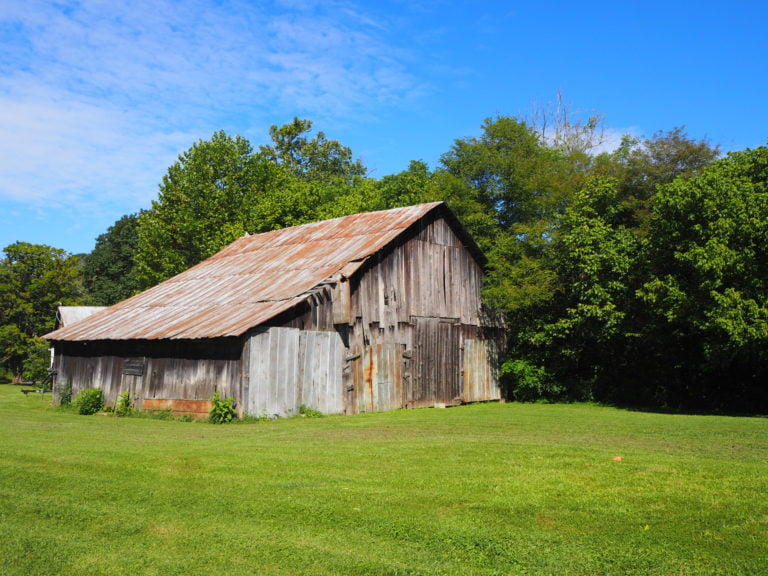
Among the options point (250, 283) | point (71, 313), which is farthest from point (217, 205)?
point (250, 283)

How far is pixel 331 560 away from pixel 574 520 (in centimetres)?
292

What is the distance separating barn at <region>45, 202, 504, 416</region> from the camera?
21859 millimetres

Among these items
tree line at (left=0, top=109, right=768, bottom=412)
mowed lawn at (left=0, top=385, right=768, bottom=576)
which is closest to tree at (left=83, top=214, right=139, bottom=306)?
tree line at (left=0, top=109, right=768, bottom=412)

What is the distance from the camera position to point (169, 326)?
2434 cm

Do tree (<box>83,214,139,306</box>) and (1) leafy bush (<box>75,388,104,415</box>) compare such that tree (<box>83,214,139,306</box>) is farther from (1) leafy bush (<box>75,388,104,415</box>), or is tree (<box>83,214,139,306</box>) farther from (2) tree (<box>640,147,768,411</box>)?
(2) tree (<box>640,147,768,411</box>)

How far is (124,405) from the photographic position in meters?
25.1

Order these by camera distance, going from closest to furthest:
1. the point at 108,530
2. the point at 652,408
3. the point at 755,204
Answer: the point at 108,530 → the point at 755,204 → the point at 652,408

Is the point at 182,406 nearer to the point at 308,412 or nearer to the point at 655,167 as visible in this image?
the point at 308,412

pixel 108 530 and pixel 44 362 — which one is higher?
pixel 44 362

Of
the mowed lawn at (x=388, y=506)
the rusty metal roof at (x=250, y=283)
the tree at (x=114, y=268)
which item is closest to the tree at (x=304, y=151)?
the tree at (x=114, y=268)

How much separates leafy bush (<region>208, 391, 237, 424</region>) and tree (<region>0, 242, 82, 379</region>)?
49.4 meters

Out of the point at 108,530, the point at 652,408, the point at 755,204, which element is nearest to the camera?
the point at 108,530

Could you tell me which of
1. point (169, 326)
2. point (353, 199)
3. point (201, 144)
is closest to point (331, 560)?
point (169, 326)

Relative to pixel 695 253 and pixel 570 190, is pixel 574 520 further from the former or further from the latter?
pixel 570 190
